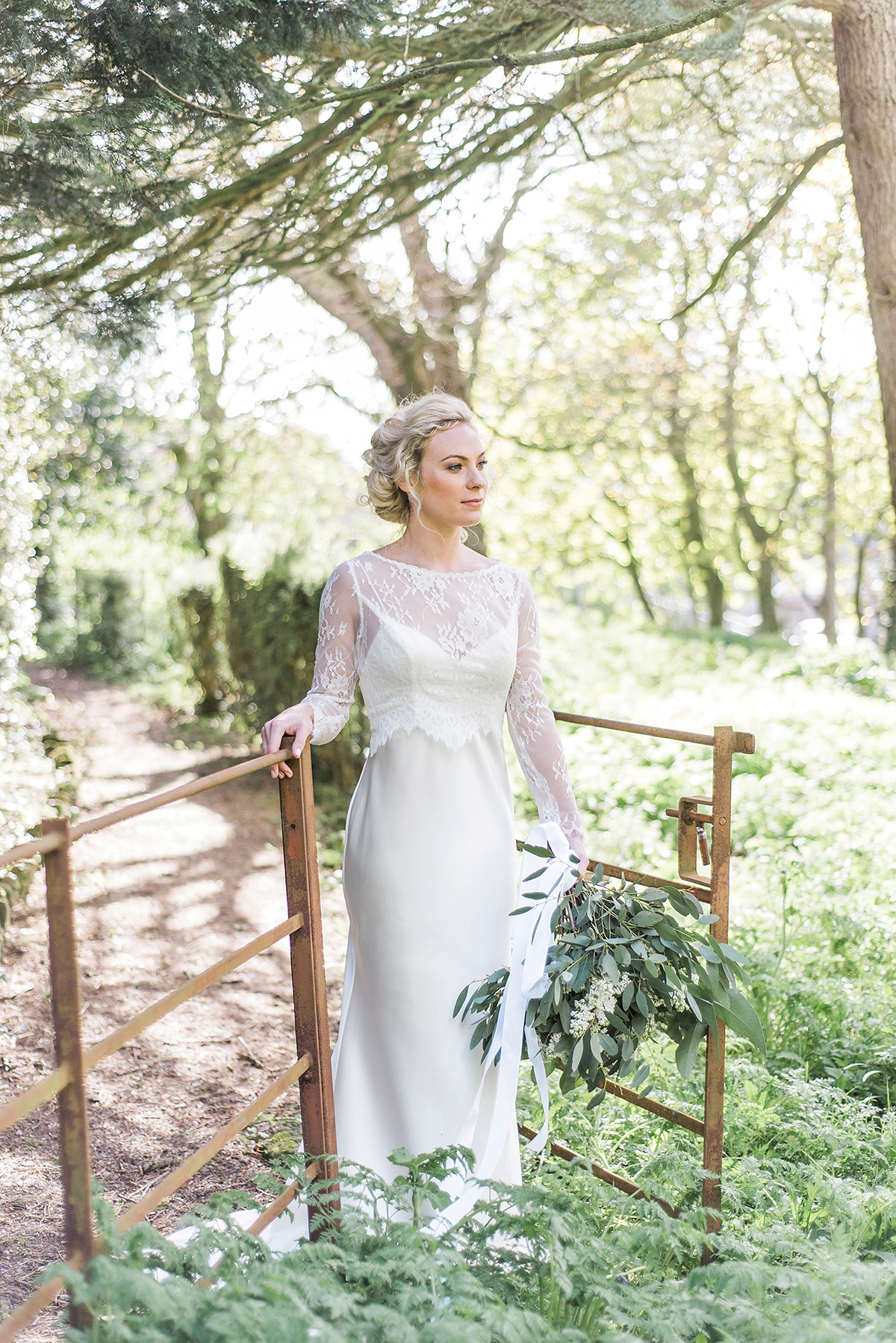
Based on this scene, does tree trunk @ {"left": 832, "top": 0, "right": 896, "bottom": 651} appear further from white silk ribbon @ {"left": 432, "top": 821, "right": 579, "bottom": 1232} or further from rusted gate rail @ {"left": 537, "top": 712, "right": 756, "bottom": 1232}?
white silk ribbon @ {"left": 432, "top": 821, "right": 579, "bottom": 1232}

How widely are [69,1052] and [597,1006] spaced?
1152 mm

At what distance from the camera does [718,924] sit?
245 centimetres

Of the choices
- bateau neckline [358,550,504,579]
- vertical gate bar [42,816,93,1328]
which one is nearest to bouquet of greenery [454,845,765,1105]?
bateau neckline [358,550,504,579]

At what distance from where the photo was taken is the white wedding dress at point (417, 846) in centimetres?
262

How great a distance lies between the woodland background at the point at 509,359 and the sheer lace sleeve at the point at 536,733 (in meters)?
0.92

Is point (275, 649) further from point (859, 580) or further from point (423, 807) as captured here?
point (859, 580)

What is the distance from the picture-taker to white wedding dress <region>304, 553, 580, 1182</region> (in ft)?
8.58

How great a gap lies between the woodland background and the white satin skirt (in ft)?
1.33

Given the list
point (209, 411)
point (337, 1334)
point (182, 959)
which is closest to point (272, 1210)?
point (337, 1334)

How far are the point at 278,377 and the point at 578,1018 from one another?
823cm

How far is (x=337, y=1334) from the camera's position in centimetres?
143

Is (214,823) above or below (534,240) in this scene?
below

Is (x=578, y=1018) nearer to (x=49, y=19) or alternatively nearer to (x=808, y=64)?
(x=49, y=19)

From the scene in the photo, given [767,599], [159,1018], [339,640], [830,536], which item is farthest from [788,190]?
[767,599]
